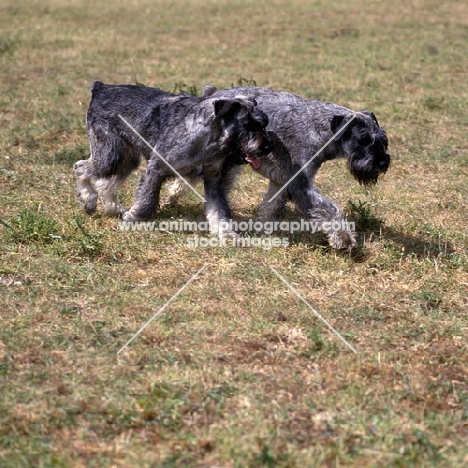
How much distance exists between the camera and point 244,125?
6.99 meters

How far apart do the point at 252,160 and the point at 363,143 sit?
0.96m

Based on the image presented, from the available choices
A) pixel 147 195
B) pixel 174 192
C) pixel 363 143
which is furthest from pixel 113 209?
pixel 363 143

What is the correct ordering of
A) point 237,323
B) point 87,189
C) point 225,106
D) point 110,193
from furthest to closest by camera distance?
1. point 87,189
2. point 110,193
3. point 225,106
4. point 237,323

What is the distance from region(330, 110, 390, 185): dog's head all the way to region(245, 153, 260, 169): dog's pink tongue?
2.37 ft

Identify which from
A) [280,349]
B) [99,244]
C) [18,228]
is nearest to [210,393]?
[280,349]

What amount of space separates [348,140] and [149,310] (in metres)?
2.44

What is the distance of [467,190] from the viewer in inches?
338

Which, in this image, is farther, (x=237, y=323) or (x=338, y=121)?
(x=338, y=121)

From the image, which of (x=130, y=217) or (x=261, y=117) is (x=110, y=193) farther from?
(x=261, y=117)

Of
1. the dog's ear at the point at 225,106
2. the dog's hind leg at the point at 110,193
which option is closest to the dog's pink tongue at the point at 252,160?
the dog's ear at the point at 225,106

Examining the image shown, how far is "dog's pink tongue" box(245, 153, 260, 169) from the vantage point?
7.11m

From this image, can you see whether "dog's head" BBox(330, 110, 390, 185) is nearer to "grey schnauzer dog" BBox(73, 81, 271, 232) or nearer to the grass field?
the grass field

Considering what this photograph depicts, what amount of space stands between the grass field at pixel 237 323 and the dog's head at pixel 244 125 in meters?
0.87

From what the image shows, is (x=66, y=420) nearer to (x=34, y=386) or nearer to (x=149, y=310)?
(x=34, y=386)
